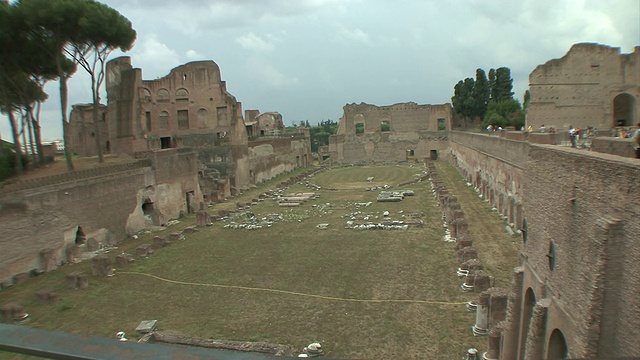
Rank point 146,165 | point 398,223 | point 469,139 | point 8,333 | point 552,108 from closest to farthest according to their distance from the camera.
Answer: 1. point 8,333
2. point 398,223
3. point 146,165
4. point 552,108
5. point 469,139

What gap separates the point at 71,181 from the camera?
1576 cm

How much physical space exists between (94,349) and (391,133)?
45484 mm

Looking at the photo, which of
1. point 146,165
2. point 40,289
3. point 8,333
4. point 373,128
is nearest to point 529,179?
point 8,333

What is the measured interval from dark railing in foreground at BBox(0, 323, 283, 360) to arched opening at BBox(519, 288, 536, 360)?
7059 mm

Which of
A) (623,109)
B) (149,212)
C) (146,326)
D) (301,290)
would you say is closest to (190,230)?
(149,212)

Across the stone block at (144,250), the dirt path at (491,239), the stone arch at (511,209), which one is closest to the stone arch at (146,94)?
the stone block at (144,250)

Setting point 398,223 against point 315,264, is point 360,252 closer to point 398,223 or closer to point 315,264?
point 315,264

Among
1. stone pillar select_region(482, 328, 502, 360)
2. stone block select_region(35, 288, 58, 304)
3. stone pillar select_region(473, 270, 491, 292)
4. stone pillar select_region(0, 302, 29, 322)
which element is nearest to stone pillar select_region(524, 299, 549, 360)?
stone pillar select_region(482, 328, 502, 360)

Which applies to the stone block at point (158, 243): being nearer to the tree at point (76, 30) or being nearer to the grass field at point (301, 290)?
the grass field at point (301, 290)

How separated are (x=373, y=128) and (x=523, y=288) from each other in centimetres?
4113

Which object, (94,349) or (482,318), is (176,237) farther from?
(94,349)

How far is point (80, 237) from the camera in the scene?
1598 centimetres

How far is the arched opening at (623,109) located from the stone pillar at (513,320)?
1963 centimetres

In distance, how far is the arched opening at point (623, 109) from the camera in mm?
23859
